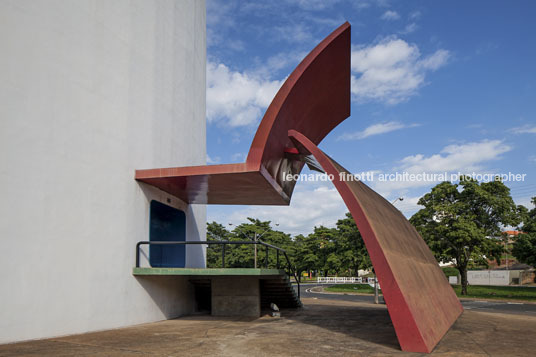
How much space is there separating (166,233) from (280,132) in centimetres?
598

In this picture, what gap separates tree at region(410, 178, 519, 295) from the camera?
1273 inches

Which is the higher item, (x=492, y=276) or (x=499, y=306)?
(x=499, y=306)

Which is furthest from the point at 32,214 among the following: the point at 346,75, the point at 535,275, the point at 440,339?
the point at 535,275

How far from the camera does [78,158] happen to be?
10.9 m

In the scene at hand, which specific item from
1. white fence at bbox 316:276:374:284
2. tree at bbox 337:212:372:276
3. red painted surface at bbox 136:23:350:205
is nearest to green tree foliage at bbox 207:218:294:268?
white fence at bbox 316:276:374:284

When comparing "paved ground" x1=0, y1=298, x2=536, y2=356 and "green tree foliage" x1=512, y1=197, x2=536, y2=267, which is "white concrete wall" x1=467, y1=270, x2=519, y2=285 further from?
"paved ground" x1=0, y1=298, x2=536, y2=356

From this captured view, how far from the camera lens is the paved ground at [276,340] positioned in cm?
837

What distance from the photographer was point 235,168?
12.7 meters

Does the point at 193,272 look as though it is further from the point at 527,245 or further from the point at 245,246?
the point at 245,246

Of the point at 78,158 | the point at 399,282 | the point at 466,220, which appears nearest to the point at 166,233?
the point at 78,158

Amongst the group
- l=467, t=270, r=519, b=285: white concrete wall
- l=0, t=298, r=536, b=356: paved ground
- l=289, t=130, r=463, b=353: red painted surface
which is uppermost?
l=289, t=130, r=463, b=353: red painted surface

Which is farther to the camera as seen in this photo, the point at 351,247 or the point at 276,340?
the point at 351,247

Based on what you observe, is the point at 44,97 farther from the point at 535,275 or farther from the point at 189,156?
the point at 535,275

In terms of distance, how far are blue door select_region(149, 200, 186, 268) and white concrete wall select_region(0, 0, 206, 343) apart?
573mm
